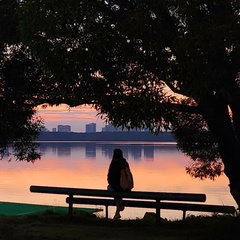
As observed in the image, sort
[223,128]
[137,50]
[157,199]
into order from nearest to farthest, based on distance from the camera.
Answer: [137,50] → [223,128] → [157,199]

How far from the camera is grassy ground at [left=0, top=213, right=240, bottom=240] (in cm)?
1162

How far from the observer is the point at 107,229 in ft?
43.2

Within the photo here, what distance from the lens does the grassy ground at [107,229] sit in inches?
458

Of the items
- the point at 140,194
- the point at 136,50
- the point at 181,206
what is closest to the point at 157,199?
the point at 140,194

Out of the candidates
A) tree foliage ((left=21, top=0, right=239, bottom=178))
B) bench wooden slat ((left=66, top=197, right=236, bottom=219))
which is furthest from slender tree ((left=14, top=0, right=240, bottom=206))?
bench wooden slat ((left=66, top=197, right=236, bottom=219))

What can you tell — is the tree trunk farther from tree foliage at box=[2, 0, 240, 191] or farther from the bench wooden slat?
the bench wooden slat

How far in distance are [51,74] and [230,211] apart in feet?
24.4

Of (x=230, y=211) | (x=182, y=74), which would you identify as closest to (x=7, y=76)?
(x=182, y=74)

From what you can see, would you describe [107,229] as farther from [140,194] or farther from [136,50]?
[136,50]

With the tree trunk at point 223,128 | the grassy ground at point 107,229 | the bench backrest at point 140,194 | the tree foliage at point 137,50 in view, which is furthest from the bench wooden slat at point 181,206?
the tree foliage at point 137,50

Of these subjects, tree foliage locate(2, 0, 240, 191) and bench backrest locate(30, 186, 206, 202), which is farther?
bench backrest locate(30, 186, 206, 202)

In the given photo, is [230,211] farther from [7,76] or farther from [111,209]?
[111,209]

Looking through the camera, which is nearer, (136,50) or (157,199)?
(136,50)

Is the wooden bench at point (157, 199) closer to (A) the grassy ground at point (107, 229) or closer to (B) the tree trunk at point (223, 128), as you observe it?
(A) the grassy ground at point (107, 229)
